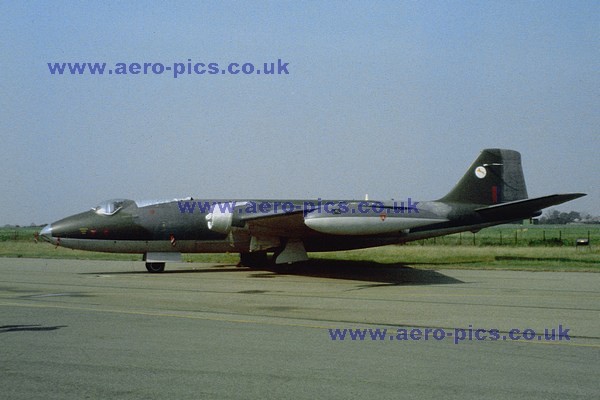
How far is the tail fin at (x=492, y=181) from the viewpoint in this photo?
25.6 meters

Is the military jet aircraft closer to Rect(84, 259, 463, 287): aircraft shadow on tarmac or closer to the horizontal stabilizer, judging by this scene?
the horizontal stabilizer

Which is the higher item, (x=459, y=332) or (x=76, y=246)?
(x=76, y=246)

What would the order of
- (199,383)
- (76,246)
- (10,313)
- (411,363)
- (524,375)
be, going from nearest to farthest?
1. (199,383)
2. (524,375)
3. (411,363)
4. (10,313)
5. (76,246)

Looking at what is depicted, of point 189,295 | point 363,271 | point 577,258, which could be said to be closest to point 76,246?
point 189,295

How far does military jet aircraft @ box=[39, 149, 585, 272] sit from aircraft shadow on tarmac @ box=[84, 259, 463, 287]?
0.82m

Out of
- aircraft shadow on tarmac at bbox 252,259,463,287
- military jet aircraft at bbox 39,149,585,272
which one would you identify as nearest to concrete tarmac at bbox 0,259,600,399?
aircraft shadow on tarmac at bbox 252,259,463,287

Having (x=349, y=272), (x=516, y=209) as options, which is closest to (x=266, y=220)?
(x=349, y=272)

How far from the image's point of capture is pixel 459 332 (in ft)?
34.0

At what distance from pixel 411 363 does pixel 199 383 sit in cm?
275

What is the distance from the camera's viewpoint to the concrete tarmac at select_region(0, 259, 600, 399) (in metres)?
6.62

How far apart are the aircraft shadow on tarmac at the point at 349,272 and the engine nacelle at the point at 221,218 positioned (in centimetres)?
207

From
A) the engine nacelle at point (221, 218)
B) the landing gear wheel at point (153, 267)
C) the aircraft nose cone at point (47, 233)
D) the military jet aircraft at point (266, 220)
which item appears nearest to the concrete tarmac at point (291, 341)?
the engine nacelle at point (221, 218)

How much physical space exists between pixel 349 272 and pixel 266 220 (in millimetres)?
4508

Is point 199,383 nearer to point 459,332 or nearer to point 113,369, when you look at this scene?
point 113,369
